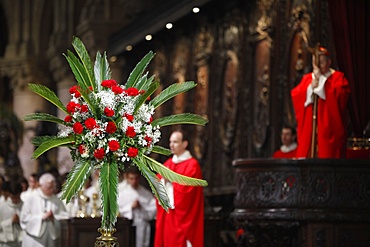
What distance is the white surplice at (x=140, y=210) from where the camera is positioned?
65.7 ft

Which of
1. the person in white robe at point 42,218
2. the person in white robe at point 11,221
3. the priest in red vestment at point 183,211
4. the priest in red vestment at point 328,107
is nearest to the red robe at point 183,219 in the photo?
the priest in red vestment at point 183,211

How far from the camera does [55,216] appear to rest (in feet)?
61.3

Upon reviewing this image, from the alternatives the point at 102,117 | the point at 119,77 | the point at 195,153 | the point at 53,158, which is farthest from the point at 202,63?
the point at 102,117

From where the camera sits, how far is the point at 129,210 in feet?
65.6

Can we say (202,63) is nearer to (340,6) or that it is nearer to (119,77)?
(119,77)

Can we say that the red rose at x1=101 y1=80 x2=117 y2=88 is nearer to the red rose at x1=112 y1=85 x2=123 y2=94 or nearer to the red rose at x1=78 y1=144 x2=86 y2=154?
the red rose at x1=112 y1=85 x2=123 y2=94

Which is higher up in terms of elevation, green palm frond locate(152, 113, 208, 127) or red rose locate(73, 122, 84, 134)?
green palm frond locate(152, 113, 208, 127)

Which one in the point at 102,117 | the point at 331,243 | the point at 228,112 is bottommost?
the point at 331,243

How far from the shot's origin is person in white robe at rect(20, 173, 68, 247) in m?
18.4

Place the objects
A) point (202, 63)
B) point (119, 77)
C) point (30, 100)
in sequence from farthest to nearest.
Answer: point (30, 100)
point (119, 77)
point (202, 63)

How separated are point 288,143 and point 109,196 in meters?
6.68

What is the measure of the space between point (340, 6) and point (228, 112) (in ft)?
26.7

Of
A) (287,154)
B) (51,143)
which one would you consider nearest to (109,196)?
(51,143)

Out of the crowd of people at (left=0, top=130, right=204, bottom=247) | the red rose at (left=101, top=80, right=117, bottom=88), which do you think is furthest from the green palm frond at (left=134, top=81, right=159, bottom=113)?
the crowd of people at (left=0, top=130, right=204, bottom=247)
